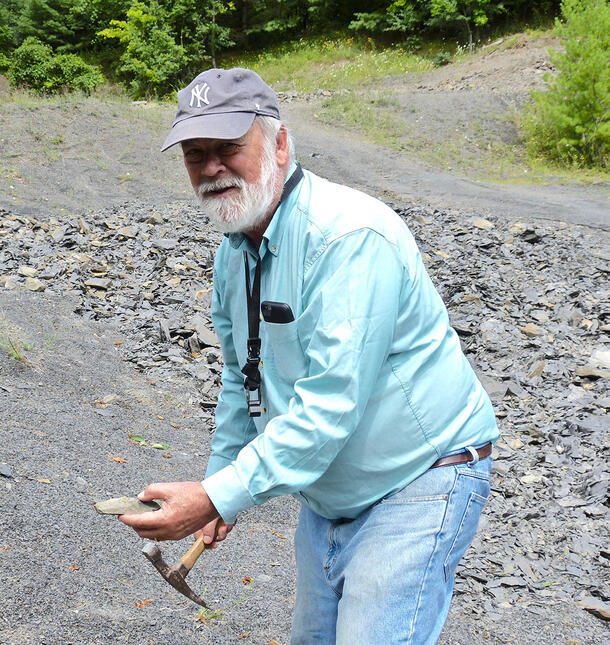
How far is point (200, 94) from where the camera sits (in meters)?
2.06

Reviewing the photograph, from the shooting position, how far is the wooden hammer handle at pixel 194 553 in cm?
227

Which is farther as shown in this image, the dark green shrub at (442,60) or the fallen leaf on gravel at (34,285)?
the dark green shrub at (442,60)

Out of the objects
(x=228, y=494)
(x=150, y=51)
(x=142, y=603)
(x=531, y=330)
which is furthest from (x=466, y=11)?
(x=228, y=494)

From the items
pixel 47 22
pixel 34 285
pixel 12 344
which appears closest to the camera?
pixel 12 344

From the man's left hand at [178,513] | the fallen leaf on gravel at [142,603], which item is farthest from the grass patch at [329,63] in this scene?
the man's left hand at [178,513]

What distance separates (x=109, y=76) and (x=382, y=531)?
38.5m

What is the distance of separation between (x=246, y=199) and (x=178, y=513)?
847 millimetres

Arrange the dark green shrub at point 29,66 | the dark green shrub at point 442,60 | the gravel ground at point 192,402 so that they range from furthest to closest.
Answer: the dark green shrub at point 29,66 < the dark green shrub at point 442,60 < the gravel ground at point 192,402

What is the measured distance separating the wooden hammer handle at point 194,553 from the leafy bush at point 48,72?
31.3 m

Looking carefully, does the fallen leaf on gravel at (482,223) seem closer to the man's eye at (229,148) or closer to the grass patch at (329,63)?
the man's eye at (229,148)

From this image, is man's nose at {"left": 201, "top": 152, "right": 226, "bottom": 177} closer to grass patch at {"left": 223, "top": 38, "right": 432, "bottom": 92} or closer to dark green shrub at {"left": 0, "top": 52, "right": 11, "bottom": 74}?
grass patch at {"left": 223, "top": 38, "right": 432, "bottom": 92}

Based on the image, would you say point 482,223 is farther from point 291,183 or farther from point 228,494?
point 228,494

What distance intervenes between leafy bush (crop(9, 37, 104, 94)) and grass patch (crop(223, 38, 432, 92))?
23.4 feet

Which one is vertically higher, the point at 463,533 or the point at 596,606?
the point at 463,533
